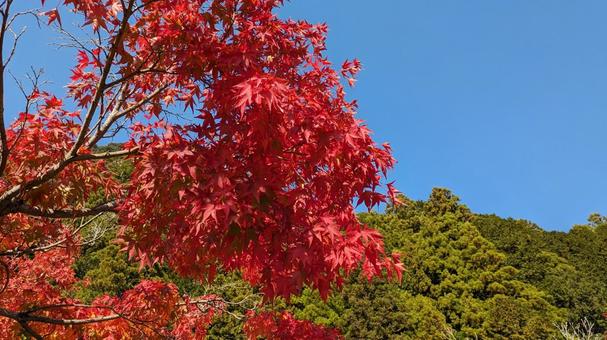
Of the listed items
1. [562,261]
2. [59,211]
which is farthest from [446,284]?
[59,211]

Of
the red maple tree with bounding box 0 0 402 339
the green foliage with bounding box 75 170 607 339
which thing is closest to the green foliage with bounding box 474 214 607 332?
the green foliage with bounding box 75 170 607 339

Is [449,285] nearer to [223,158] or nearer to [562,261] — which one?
[562,261]

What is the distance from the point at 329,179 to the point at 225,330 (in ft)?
52.6

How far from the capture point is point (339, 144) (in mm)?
3191

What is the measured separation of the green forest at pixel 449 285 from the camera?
1848cm

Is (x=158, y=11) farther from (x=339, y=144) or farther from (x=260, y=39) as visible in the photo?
(x=339, y=144)

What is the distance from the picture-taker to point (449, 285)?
21.2 metres

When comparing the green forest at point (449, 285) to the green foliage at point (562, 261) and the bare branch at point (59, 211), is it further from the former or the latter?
the bare branch at point (59, 211)

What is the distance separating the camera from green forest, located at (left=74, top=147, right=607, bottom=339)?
18.5m

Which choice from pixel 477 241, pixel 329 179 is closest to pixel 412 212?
pixel 477 241

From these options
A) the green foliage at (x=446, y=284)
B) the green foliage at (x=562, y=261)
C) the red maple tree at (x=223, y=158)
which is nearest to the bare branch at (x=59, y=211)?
the red maple tree at (x=223, y=158)

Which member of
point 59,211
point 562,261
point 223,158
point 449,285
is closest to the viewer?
point 223,158

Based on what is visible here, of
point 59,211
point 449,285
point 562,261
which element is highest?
point 562,261

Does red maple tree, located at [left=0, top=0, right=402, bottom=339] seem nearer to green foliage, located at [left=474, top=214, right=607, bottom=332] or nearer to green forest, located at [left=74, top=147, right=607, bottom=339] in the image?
green forest, located at [left=74, top=147, right=607, bottom=339]
